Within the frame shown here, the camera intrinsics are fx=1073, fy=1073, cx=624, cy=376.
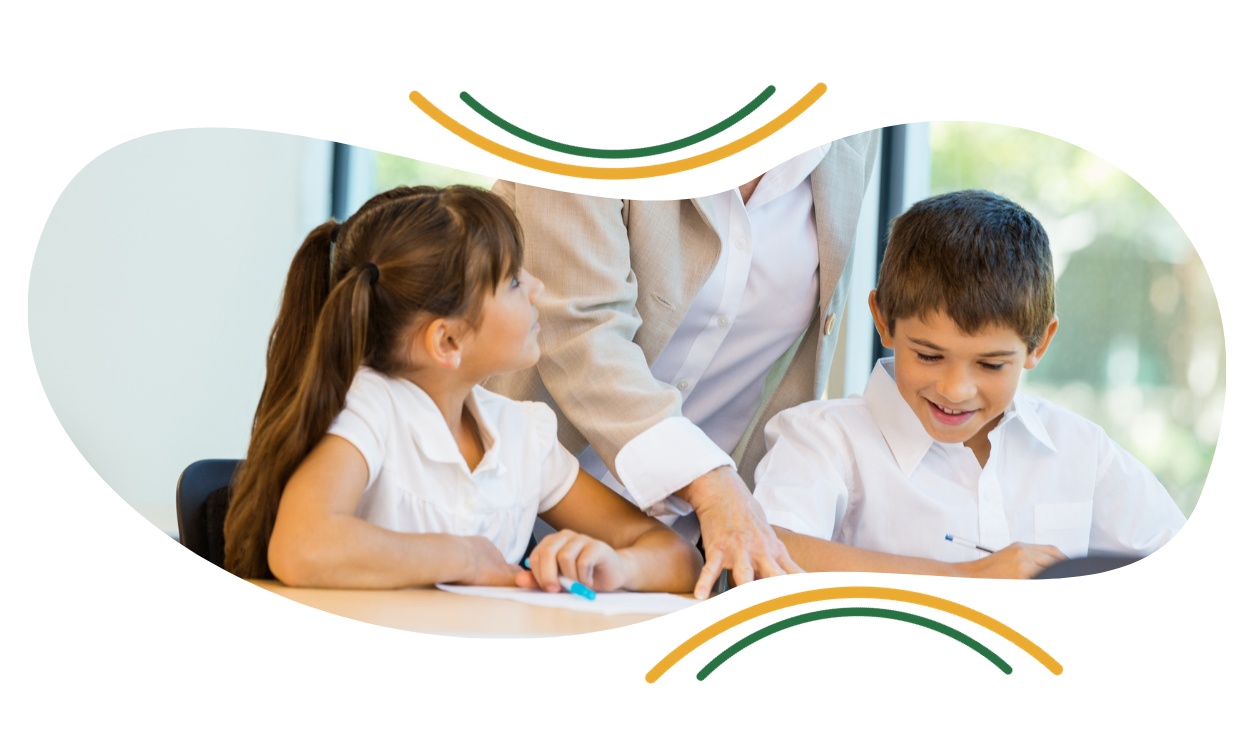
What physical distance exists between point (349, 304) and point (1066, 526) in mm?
637

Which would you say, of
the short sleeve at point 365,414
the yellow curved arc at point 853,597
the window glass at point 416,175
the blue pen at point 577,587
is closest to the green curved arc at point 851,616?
the yellow curved arc at point 853,597

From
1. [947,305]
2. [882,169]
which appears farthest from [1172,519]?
[882,169]

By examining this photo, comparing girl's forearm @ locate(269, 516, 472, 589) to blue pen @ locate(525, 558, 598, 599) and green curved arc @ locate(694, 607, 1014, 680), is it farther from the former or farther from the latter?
green curved arc @ locate(694, 607, 1014, 680)

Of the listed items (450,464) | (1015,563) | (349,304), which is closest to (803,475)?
(1015,563)

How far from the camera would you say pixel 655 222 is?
3.02 feet

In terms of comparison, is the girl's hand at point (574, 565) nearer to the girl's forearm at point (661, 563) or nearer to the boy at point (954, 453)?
the girl's forearm at point (661, 563)

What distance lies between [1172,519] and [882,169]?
40cm

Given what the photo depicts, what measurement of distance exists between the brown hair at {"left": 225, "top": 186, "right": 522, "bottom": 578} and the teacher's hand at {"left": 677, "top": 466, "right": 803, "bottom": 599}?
251 millimetres

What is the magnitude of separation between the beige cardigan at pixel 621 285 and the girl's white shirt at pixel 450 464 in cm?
2

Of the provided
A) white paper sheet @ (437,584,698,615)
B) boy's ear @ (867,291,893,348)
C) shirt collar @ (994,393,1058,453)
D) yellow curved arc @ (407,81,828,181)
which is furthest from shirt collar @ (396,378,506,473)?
shirt collar @ (994,393,1058,453)

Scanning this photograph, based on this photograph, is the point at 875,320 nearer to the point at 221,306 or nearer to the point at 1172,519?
the point at 1172,519

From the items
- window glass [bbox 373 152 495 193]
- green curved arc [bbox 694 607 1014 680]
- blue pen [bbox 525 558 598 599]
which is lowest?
green curved arc [bbox 694 607 1014 680]

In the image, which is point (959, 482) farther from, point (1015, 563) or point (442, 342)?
point (442, 342)

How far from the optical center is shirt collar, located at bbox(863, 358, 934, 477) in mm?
939
